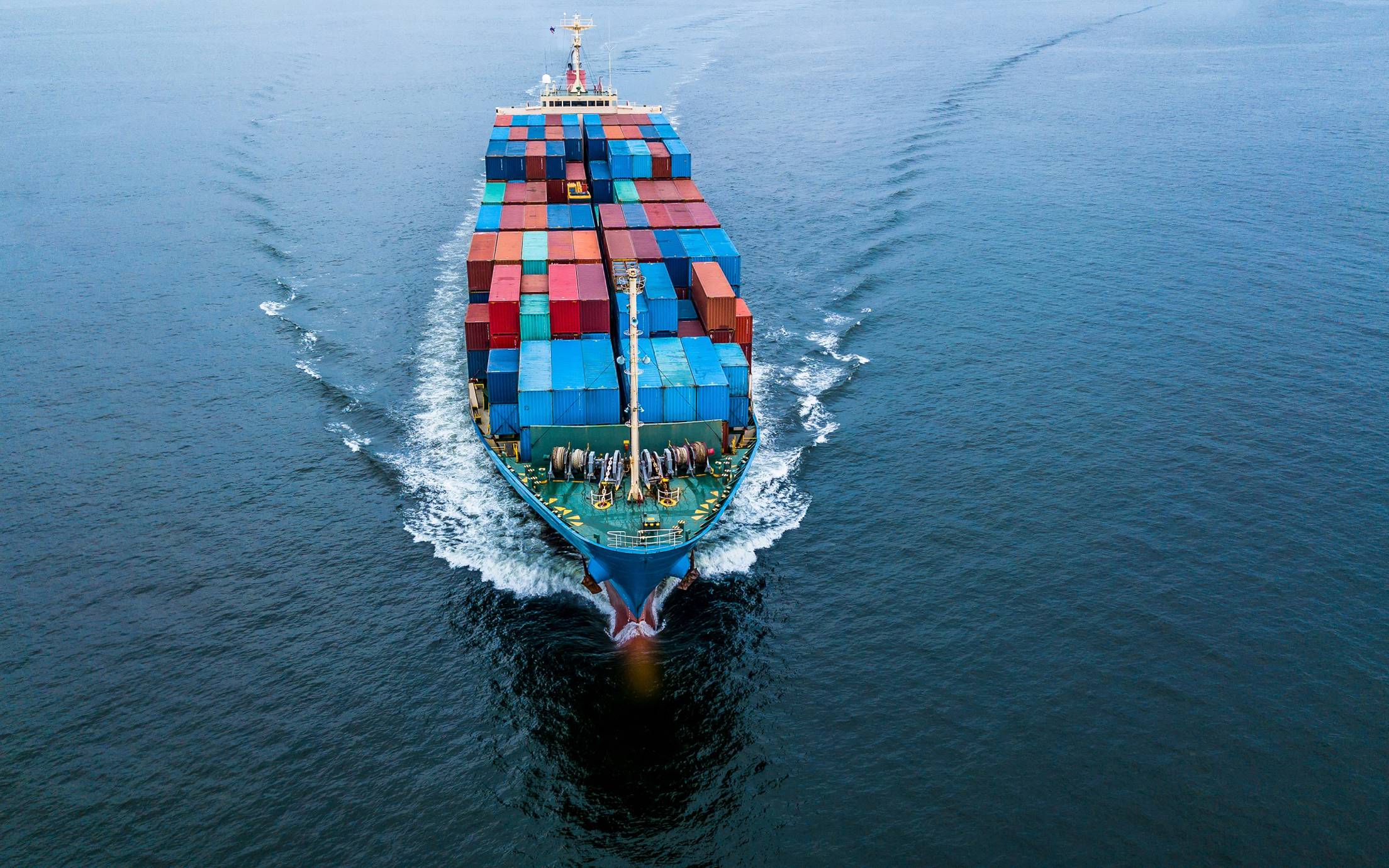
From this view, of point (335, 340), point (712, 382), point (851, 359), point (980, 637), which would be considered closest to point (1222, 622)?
point (980, 637)

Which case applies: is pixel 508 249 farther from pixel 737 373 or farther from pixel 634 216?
pixel 737 373

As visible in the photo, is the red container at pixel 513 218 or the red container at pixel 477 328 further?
the red container at pixel 513 218

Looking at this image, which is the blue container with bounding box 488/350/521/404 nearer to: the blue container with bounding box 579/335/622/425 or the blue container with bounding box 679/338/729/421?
the blue container with bounding box 579/335/622/425

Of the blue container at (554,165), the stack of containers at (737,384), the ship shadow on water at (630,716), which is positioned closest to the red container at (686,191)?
the blue container at (554,165)

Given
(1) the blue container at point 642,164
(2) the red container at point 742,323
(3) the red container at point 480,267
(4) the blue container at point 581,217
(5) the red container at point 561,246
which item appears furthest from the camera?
(1) the blue container at point 642,164

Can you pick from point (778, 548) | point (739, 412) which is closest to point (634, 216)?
point (739, 412)

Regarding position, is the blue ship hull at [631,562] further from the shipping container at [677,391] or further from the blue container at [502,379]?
the blue container at [502,379]
